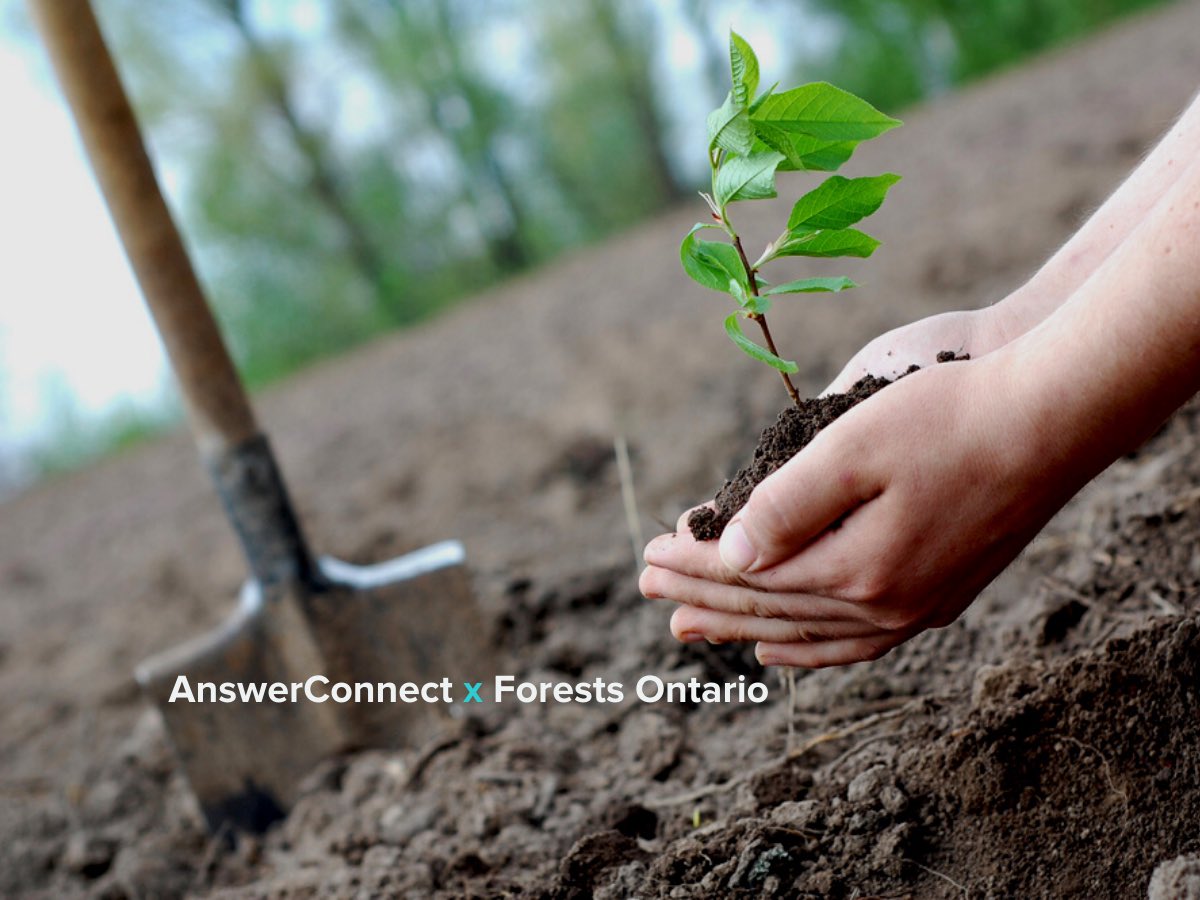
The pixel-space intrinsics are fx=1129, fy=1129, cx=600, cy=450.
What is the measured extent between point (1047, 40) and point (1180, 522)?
9.20 meters

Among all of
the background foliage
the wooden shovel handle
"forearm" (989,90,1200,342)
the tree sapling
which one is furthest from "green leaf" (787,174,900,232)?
the background foliage

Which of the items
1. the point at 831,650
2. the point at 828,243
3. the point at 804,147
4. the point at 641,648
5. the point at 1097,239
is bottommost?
the point at 641,648

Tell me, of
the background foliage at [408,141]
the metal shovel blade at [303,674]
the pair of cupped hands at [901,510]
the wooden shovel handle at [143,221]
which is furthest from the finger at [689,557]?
the background foliage at [408,141]

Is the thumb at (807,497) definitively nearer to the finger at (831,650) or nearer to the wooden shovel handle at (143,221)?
the finger at (831,650)

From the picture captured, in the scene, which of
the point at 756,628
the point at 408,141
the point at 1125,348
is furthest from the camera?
the point at 408,141

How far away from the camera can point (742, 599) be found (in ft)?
3.46

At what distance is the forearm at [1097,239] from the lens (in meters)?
1.14

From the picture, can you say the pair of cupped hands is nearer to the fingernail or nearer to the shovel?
the fingernail

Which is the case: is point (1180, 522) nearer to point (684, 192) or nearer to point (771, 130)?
point (771, 130)

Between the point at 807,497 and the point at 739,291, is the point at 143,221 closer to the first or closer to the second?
the point at 739,291

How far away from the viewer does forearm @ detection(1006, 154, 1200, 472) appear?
83 cm

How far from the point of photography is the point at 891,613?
3.23ft

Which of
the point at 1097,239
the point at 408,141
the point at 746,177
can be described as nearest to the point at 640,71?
the point at 408,141

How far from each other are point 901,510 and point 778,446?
200 mm
